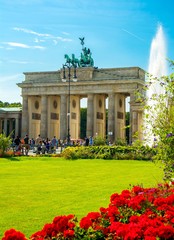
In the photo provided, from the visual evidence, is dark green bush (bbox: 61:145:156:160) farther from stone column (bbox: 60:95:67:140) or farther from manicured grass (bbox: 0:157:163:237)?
stone column (bbox: 60:95:67:140)

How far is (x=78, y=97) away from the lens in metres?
90.2

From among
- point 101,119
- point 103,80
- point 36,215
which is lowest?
point 36,215

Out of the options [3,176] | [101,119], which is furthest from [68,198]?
[101,119]

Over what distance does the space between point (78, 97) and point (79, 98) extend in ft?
3.01

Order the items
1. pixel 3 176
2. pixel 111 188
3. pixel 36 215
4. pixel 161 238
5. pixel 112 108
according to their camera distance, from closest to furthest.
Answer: pixel 161 238 → pixel 36 215 → pixel 111 188 → pixel 3 176 → pixel 112 108

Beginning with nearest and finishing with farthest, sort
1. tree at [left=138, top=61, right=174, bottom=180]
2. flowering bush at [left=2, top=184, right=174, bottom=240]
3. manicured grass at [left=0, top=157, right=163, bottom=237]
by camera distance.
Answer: flowering bush at [left=2, top=184, right=174, bottom=240]
manicured grass at [left=0, top=157, right=163, bottom=237]
tree at [left=138, top=61, right=174, bottom=180]

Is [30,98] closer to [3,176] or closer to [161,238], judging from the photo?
[3,176]

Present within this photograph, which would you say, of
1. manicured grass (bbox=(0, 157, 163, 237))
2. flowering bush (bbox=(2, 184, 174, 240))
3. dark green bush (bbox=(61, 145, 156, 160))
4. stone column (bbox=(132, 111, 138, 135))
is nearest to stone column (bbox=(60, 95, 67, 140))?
stone column (bbox=(132, 111, 138, 135))

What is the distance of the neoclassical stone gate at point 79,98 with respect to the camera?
80.8 m

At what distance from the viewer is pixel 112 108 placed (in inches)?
3214

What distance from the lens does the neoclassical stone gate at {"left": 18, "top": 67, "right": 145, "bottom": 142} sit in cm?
8081

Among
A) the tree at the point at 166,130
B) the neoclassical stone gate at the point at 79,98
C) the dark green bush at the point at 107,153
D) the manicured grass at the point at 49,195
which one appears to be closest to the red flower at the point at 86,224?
the manicured grass at the point at 49,195

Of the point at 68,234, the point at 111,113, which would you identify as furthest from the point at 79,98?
the point at 68,234

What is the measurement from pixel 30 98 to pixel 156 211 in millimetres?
82904
